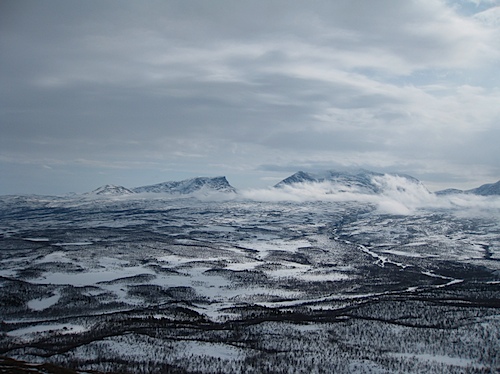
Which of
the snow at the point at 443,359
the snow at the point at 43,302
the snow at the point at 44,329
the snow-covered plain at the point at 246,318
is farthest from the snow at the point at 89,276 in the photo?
the snow at the point at 443,359

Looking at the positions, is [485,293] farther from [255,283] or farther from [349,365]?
[349,365]

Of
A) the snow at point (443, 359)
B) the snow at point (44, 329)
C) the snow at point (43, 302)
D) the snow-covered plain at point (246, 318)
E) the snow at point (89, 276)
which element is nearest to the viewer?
the snow at point (443, 359)

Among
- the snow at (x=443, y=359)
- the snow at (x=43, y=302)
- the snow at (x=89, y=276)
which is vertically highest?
the snow at (x=443, y=359)

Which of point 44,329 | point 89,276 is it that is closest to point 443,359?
point 44,329

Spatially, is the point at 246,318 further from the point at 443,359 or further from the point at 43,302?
the point at 43,302

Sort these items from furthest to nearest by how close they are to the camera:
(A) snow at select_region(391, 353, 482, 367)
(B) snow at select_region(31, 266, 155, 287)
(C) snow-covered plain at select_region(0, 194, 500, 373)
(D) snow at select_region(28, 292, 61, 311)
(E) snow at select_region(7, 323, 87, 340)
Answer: (B) snow at select_region(31, 266, 155, 287) → (D) snow at select_region(28, 292, 61, 311) → (E) snow at select_region(7, 323, 87, 340) → (C) snow-covered plain at select_region(0, 194, 500, 373) → (A) snow at select_region(391, 353, 482, 367)

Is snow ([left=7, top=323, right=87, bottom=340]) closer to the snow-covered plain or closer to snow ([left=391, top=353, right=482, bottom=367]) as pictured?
the snow-covered plain

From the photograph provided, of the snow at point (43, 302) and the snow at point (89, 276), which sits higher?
the snow at point (89, 276)

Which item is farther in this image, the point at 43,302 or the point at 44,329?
the point at 43,302

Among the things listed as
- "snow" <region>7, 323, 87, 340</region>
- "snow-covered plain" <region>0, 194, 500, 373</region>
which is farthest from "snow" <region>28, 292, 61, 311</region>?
"snow" <region>7, 323, 87, 340</region>

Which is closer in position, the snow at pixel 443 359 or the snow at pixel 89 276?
the snow at pixel 443 359

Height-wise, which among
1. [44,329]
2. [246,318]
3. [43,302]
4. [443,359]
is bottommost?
[43,302]

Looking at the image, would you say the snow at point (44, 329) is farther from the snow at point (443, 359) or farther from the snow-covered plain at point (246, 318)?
the snow at point (443, 359)

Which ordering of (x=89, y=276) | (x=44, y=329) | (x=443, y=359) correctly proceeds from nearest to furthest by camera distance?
(x=443, y=359) → (x=44, y=329) → (x=89, y=276)
